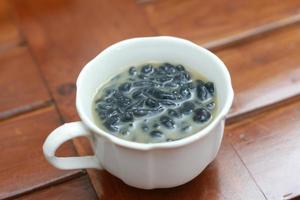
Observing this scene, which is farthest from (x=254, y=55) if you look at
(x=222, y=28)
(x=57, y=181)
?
(x=57, y=181)

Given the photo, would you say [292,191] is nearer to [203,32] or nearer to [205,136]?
[205,136]

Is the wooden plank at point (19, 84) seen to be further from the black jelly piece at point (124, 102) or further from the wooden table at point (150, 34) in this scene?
the black jelly piece at point (124, 102)

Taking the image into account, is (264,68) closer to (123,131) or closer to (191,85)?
(191,85)

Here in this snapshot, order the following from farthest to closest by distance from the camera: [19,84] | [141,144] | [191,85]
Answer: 1. [19,84]
2. [191,85]
3. [141,144]

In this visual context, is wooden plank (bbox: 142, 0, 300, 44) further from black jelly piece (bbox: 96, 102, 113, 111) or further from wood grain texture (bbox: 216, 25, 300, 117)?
black jelly piece (bbox: 96, 102, 113, 111)

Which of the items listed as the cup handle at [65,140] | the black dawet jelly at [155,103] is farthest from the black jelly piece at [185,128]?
the cup handle at [65,140]

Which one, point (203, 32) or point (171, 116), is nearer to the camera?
point (171, 116)

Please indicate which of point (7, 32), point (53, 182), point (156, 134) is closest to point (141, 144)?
point (156, 134)
